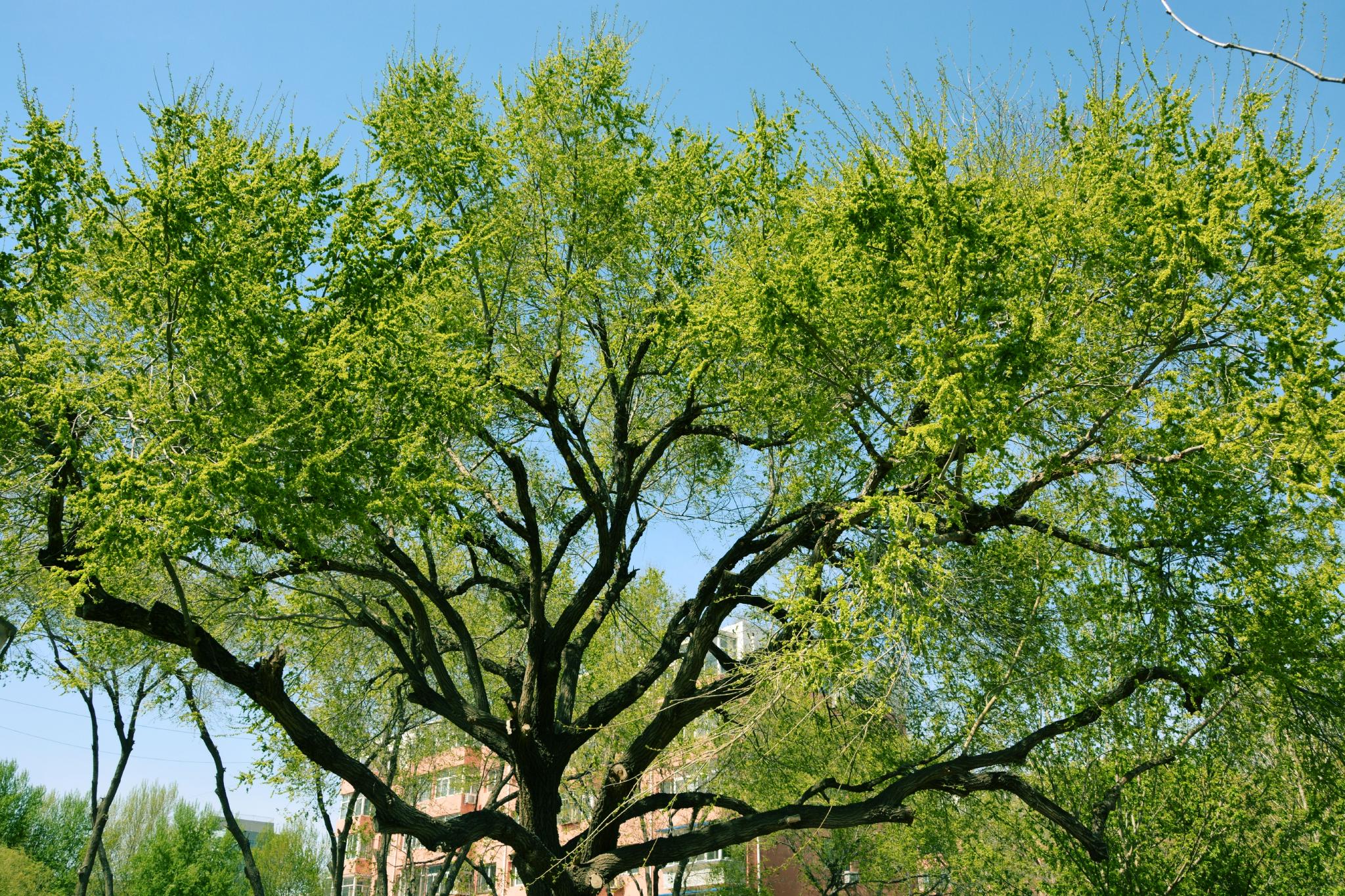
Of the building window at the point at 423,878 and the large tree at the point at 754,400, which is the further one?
the building window at the point at 423,878

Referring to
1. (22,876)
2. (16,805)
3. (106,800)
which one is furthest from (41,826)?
(106,800)

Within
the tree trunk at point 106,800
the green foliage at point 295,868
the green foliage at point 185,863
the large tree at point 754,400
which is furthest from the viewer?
the green foliage at point 295,868

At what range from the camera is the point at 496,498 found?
1346 centimetres

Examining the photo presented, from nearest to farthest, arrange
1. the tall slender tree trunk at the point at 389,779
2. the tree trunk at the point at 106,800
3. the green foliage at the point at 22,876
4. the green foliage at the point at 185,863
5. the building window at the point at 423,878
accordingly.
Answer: the tall slender tree trunk at the point at 389,779
the tree trunk at the point at 106,800
the green foliage at the point at 22,876
the building window at the point at 423,878
the green foliage at the point at 185,863

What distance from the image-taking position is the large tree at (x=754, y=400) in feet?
27.1

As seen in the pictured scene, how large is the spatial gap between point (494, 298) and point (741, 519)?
4.73 meters

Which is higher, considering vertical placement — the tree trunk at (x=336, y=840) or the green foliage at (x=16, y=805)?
the green foliage at (x=16, y=805)

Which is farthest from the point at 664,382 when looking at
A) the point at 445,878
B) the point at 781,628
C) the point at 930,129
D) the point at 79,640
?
the point at 445,878

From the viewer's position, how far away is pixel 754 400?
1066 cm

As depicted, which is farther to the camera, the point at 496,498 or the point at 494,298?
the point at 496,498

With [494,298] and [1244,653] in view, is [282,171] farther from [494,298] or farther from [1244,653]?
[1244,653]

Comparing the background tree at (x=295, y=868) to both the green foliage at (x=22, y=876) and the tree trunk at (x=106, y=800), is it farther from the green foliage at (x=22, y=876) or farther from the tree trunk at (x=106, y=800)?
the tree trunk at (x=106, y=800)

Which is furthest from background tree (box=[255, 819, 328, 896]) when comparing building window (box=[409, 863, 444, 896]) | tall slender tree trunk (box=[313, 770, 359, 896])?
tall slender tree trunk (box=[313, 770, 359, 896])

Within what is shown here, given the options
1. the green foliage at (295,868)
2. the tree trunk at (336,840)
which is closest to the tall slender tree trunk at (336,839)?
the tree trunk at (336,840)
